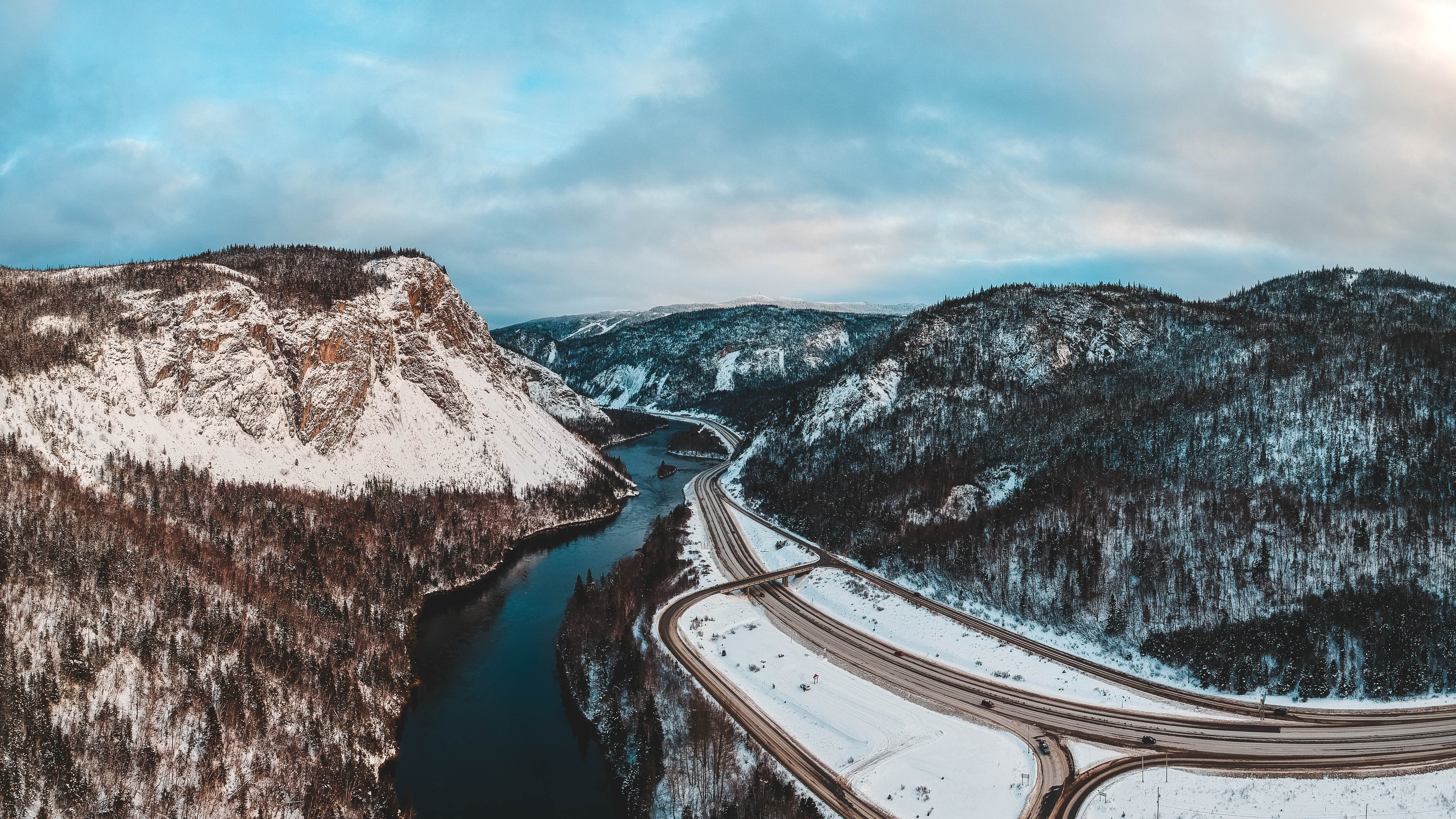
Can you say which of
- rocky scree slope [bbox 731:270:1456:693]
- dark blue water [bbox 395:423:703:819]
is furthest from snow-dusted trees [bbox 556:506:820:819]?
rocky scree slope [bbox 731:270:1456:693]

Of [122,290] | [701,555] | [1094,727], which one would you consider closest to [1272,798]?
[1094,727]

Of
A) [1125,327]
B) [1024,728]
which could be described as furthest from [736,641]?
[1125,327]

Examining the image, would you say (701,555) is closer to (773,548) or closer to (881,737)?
(773,548)

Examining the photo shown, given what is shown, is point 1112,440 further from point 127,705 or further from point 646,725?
point 127,705

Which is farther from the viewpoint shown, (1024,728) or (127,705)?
(1024,728)

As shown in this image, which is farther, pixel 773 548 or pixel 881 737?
pixel 773 548

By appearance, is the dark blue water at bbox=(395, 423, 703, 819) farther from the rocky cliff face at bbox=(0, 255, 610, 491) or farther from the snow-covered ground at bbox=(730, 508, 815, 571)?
the rocky cliff face at bbox=(0, 255, 610, 491)
